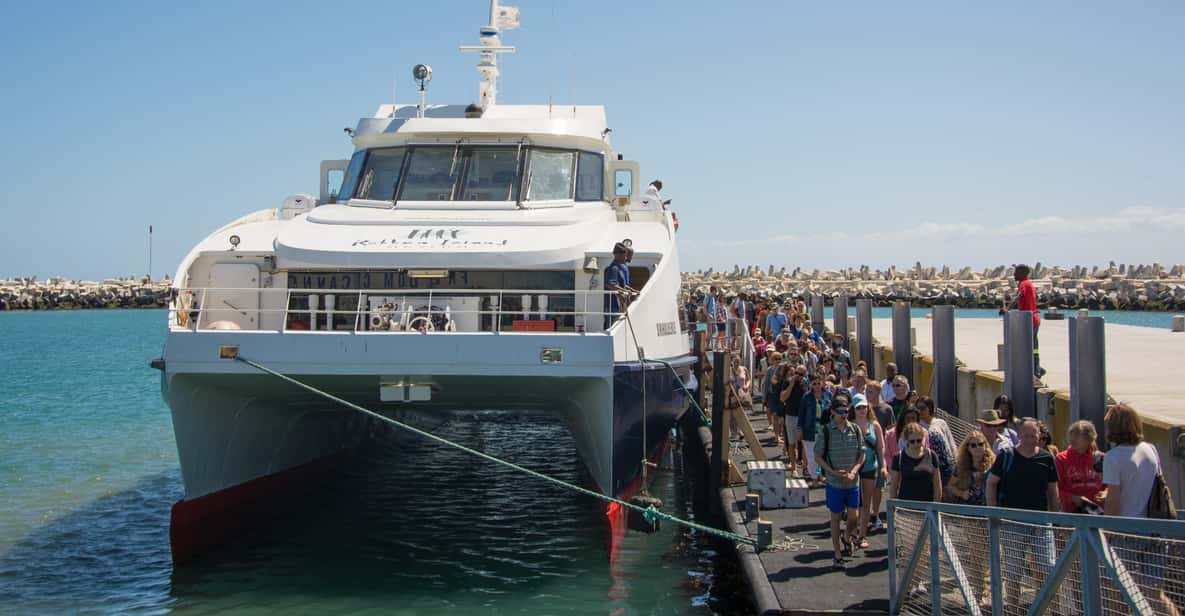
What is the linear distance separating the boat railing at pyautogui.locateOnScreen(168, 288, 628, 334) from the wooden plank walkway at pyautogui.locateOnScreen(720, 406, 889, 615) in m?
2.63

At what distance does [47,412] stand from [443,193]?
67.3 ft

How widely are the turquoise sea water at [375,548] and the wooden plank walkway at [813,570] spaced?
790 millimetres

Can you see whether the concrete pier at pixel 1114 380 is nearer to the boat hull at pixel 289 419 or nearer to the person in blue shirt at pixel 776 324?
the person in blue shirt at pixel 776 324

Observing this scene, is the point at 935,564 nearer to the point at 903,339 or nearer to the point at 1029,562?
the point at 1029,562

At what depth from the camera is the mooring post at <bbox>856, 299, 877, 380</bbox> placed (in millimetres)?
19359

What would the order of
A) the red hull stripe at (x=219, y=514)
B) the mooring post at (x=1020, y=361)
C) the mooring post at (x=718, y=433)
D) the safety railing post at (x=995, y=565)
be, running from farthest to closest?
the mooring post at (x=718, y=433), the red hull stripe at (x=219, y=514), the mooring post at (x=1020, y=361), the safety railing post at (x=995, y=565)

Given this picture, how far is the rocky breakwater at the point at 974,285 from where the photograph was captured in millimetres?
Result: 66688

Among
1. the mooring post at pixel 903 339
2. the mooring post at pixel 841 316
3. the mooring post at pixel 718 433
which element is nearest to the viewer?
the mooring post at pixel 718 433

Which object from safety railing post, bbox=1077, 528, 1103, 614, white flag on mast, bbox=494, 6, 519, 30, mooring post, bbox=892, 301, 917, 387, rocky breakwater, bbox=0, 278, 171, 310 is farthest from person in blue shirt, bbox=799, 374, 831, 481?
rocky breakwater, bbox=0, 278, 171, 310

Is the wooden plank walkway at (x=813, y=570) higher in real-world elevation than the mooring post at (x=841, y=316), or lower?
lower

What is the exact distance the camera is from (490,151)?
1427cm

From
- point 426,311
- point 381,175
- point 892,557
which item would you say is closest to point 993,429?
point 892,557

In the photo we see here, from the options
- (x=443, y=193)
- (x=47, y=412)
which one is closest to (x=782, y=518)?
(x=443, y=193)

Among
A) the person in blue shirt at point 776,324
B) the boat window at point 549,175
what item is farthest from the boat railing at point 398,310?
the person in blue shirt at point 776,324
